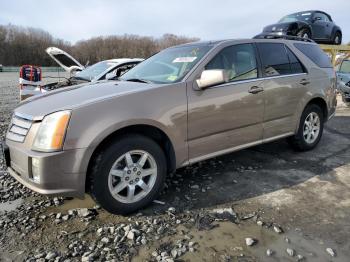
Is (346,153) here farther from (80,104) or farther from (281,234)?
(80,104)

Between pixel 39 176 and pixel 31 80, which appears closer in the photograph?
pixel 39 176

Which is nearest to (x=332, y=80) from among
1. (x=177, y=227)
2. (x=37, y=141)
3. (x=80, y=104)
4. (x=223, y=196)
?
(x=223, y=196)

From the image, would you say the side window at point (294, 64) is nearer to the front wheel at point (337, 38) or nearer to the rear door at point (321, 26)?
the rear door at point (321, 26)

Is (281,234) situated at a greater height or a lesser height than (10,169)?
lesser

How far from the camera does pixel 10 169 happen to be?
11.0 ft

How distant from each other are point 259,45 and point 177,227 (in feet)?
9.07

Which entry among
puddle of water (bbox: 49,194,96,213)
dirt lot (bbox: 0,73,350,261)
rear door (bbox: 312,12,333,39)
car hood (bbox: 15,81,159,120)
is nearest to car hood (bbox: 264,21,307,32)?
rear door (bbox: 312,12,333,39)

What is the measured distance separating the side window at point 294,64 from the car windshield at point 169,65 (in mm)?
1523

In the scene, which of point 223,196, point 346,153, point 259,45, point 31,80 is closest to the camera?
point 223,196

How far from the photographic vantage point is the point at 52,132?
2.91 m

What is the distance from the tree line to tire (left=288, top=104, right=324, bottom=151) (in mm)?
63570

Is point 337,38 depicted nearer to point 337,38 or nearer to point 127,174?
point 337,38

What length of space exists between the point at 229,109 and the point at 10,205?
2673 millimetres

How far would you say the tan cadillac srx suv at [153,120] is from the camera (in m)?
2.96
